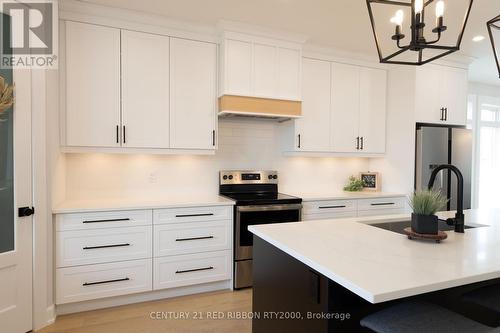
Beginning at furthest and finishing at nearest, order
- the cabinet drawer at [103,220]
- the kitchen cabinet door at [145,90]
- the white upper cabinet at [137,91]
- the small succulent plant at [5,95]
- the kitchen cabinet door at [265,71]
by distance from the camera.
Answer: the kitchen cabinet door at [265,71] → the kitchen cabinet door at [145,90] → the white upper cabinet at [137,91] → the cabinet drawer at [103,220] → the small succulent plant at [5,95]

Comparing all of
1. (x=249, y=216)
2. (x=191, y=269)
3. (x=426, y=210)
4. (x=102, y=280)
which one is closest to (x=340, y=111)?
(x=249, y=216)

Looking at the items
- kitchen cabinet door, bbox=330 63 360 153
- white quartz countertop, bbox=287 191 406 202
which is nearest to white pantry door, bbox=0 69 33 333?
white quartz countertop, bbox=287 191 406 202

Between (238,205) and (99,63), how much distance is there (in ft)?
6.07

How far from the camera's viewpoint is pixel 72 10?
260cm

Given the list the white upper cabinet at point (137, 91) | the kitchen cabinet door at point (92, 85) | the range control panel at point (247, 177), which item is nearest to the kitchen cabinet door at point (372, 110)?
the range control panel at point (247, 177)

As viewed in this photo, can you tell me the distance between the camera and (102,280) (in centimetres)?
254

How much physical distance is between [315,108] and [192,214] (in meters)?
1.92

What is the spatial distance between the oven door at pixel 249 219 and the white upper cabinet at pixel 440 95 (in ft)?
6.91

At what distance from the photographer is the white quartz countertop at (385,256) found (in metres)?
0.98

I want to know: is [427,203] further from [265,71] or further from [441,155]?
[441,155]

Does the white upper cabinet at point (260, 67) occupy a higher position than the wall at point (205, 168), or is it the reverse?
the white upper cabinet at point (260, 67)

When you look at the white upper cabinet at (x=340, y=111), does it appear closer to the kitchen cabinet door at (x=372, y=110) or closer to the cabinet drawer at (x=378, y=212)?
the kitchen cabinet door at (x=372, y=110)

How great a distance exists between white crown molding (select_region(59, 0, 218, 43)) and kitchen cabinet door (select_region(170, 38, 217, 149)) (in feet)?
0.29

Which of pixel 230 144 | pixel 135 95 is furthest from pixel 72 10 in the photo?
pixel 230 144
